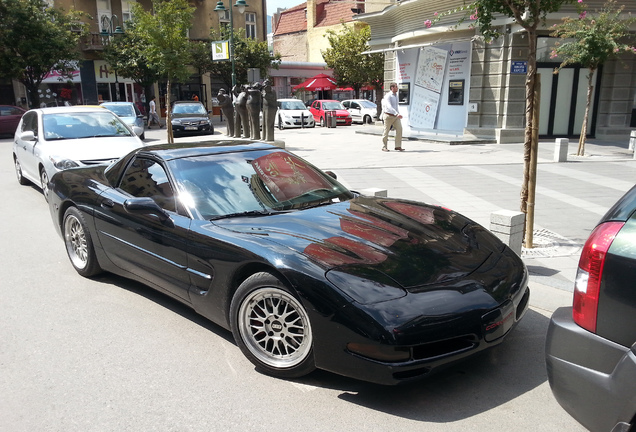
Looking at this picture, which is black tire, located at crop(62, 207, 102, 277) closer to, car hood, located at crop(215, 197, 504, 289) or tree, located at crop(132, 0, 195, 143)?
car hood, located at crop(215, 197, 504, 289)

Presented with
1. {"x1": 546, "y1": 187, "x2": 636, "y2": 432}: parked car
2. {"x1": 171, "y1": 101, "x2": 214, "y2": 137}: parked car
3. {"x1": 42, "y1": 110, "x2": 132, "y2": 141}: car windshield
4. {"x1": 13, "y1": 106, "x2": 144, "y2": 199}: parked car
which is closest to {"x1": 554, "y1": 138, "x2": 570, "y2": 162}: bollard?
{"x1": 13, "y1": 106, "x2": 144, "y2": 199}: parked car

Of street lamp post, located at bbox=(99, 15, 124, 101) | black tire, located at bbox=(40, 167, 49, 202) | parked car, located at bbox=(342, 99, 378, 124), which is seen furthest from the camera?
street lamp post, located at bbox=(99, 15, 124, 101)

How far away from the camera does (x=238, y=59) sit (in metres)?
37.8

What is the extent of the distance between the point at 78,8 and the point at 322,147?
87.3 feet

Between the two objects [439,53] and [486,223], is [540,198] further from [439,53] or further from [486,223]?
[439,53]

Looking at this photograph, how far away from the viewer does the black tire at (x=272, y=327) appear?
10.9 ft

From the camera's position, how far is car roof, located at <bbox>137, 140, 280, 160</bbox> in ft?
15.6

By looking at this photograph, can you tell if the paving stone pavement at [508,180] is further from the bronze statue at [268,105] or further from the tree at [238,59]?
the tree at [238,59]

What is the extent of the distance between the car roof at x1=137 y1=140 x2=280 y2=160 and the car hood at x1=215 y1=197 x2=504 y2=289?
1013 mm

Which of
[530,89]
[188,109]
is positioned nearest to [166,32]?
[188,109]

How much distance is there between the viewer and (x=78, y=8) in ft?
118

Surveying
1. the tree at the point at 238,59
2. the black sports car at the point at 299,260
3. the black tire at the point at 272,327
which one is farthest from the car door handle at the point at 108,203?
the tree at the point at 238,59

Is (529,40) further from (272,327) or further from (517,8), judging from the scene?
(272,327)

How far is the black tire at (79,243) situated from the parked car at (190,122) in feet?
58.9
